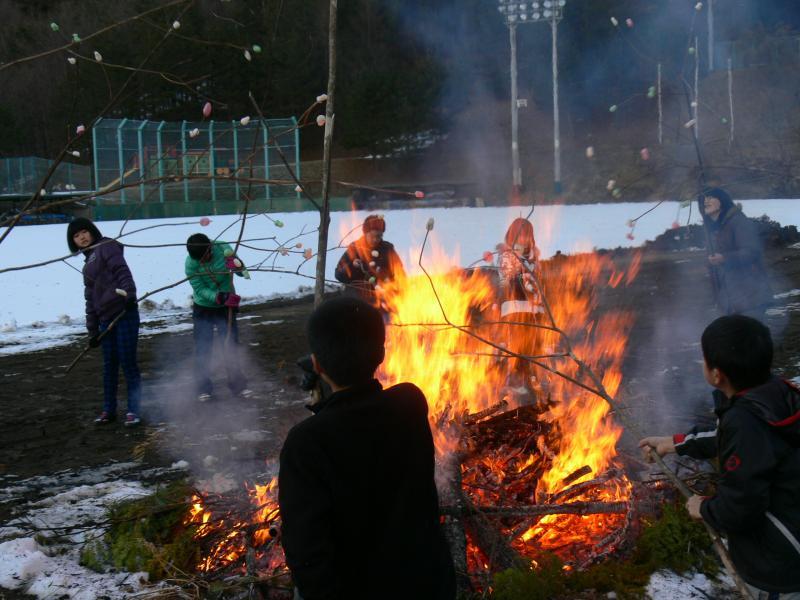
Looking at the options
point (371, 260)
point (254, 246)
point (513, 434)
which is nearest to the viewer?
point (513, 434)

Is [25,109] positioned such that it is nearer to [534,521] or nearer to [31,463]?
[31,463]

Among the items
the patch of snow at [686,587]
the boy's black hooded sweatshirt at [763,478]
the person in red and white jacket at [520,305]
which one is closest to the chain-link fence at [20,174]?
the person in red and white jacket at [520,305]

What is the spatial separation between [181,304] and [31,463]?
8979mm

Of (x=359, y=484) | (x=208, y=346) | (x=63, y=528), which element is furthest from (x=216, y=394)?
(x=359, y=484)

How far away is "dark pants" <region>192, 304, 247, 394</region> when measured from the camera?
319 inches

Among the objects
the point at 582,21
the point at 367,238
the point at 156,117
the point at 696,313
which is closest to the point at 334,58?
the point at 367,238

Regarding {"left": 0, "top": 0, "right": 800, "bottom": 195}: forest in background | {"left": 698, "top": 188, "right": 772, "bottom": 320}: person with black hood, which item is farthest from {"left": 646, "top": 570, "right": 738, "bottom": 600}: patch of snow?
{"left": 0, "top": 0, "right": 800, "bottom": 195}: forest in background

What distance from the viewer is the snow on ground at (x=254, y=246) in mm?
13664

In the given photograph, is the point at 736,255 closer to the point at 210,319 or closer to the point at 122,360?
the point at 210,319

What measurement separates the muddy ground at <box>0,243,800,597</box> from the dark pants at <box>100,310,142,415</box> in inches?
10.1

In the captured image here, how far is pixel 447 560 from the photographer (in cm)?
258

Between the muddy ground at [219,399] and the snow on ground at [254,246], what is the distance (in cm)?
139

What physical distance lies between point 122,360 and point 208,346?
1.04m

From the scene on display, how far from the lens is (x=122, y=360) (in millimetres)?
7402
